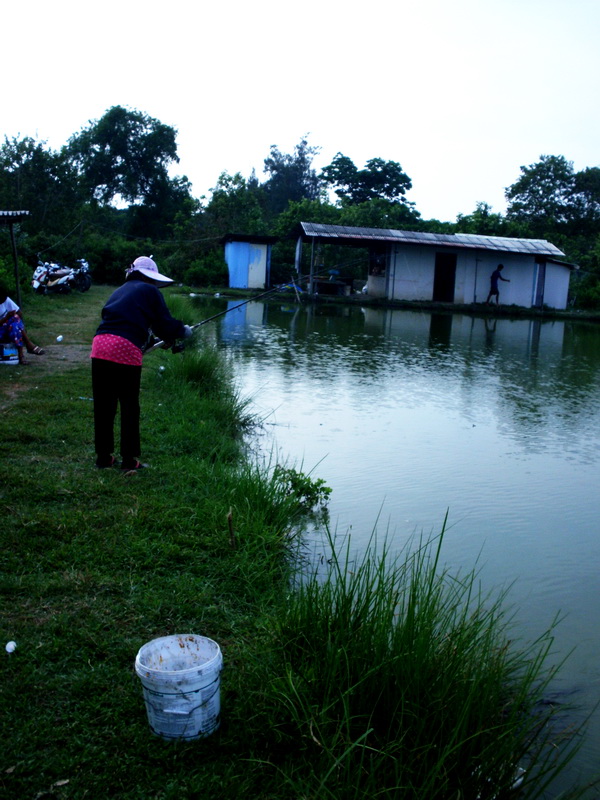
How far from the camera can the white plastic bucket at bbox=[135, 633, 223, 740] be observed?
2.42 metres

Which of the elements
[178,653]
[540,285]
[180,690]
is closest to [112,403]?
[178,653]

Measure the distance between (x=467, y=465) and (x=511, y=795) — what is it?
4455 mm

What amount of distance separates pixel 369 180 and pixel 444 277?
65.5 feet

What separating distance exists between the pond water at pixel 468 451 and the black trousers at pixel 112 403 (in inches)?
53.4

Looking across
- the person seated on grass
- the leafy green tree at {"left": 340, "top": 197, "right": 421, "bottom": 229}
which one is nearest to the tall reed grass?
the person seated on grass

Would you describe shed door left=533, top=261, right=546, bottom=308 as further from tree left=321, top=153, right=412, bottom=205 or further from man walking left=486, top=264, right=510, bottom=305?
tree left=321, top=153, right=412, bottom=205

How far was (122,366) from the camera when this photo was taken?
5.07 m

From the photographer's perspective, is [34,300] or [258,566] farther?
[34,300]

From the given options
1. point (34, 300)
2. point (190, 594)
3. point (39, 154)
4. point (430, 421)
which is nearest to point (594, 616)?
point (190, 594)

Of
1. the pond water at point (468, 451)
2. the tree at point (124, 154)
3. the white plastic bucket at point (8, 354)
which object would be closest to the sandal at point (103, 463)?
the pond water at point (468, 451)

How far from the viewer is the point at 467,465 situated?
264 inches

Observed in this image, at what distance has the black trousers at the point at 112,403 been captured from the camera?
5070 millimetres

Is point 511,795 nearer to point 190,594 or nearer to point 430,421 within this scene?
point 190,594

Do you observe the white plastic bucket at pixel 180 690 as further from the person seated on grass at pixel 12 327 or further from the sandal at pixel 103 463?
the person seated on grass at pixel 12 327
